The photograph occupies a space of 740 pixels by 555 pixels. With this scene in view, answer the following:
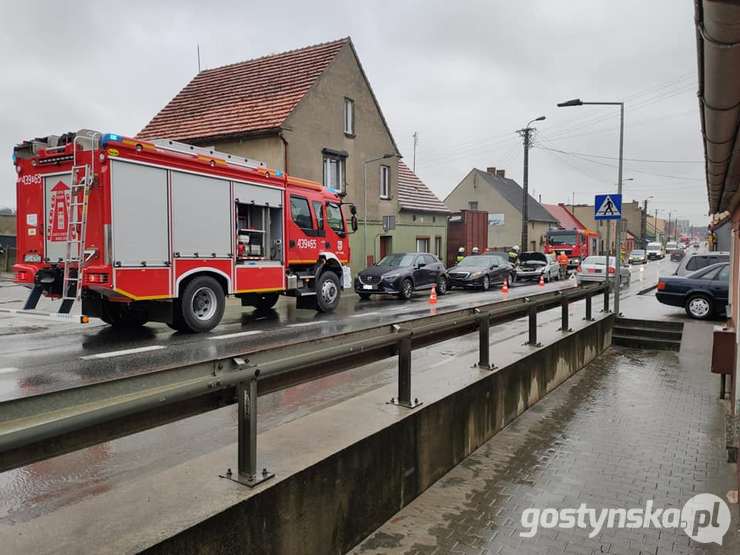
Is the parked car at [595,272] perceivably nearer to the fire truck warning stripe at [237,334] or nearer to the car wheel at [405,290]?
the car wheel at [405,290]

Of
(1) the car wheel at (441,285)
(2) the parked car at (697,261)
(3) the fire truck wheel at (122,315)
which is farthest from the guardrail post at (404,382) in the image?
(1) the car wheel at (441,285)

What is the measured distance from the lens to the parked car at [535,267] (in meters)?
29.6

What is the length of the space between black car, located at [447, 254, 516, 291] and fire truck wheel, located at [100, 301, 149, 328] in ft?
48.1

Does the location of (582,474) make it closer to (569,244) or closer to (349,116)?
(349,116)

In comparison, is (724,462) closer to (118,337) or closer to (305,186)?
(118,337)

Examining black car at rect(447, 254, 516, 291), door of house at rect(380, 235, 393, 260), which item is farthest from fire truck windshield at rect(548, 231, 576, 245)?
door of house at rect(380, 235, 393, 260)

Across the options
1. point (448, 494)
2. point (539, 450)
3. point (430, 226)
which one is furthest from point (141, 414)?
point (430, 226)

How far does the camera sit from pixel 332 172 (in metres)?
25.0

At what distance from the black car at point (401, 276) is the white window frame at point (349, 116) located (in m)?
7.46

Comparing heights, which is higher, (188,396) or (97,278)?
(97,278)

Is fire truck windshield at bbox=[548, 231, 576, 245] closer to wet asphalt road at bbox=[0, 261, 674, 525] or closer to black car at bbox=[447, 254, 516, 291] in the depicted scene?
black car at bbox=[447, 254, 516, 291]

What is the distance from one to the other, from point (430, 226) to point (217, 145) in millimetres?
13396

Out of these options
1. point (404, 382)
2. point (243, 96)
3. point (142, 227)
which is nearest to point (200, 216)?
point (142, 227)

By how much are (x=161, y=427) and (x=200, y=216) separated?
6.21m
